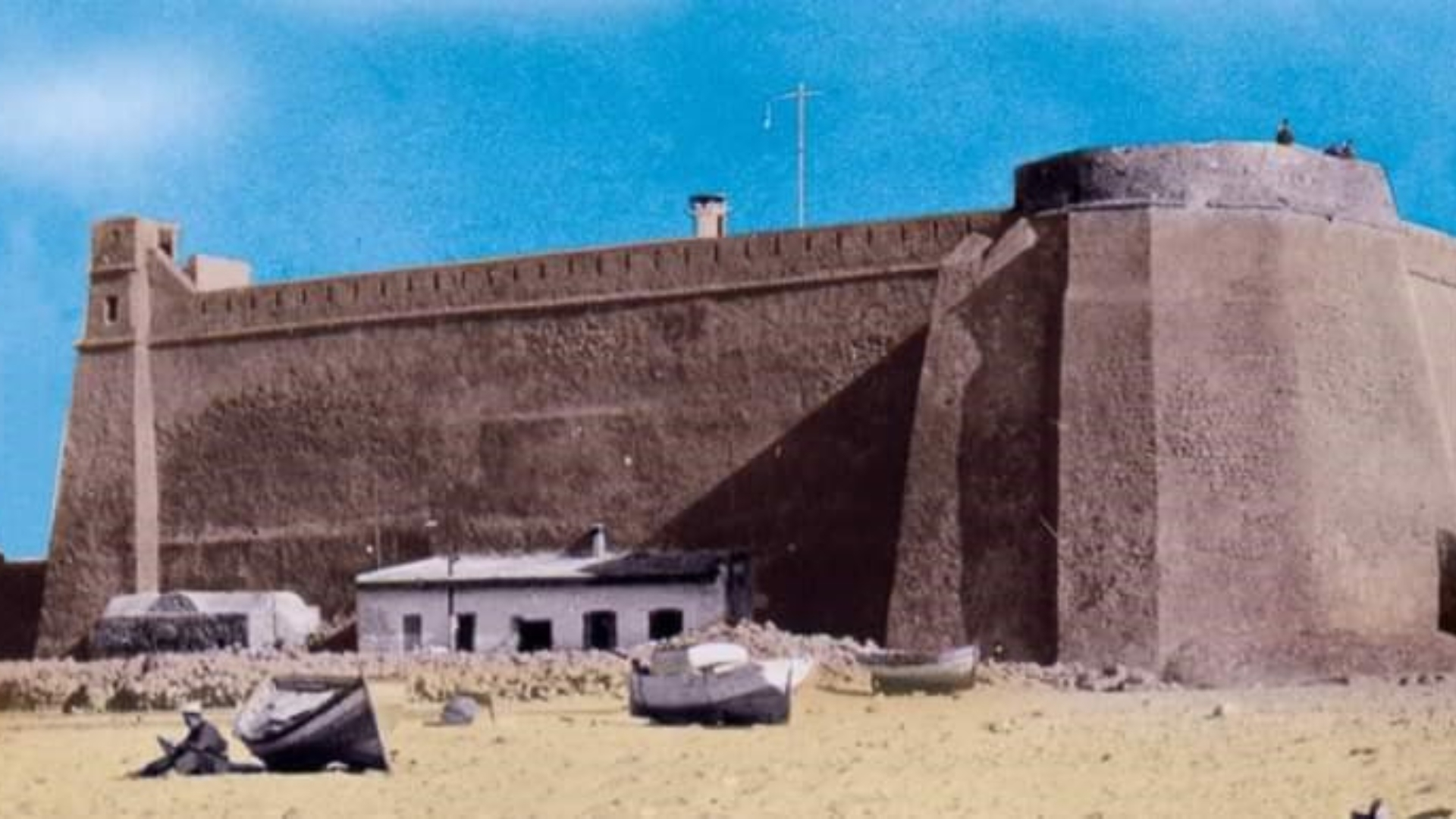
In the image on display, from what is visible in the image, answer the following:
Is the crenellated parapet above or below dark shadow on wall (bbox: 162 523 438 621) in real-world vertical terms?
above

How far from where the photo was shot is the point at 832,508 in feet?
109

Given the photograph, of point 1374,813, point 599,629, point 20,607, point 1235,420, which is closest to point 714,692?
point 1235,420

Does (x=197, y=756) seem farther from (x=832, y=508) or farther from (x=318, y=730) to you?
(x=832, y=508)

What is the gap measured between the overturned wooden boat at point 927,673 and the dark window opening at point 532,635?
27.0 feet

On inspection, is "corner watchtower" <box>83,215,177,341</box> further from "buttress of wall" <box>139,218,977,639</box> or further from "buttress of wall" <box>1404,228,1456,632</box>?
"buttress of wall" <box>1404,228,1456,632</box>

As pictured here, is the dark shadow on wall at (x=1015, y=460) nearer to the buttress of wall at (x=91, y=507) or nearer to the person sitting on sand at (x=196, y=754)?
the person sitting on sand at (x=196, y=754)

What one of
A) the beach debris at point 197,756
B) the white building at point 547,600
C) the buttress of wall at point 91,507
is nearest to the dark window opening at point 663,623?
the white building at point 547,600

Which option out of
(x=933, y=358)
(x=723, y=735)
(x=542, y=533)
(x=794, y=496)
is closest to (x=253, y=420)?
(x=542, y=533)

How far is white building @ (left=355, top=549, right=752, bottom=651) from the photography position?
3288cm

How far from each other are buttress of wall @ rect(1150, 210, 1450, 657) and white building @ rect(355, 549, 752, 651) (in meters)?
6.30

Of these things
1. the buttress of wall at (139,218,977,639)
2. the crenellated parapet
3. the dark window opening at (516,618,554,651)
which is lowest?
the dark window opening at (516,618,554,651)

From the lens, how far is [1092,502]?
29.5m

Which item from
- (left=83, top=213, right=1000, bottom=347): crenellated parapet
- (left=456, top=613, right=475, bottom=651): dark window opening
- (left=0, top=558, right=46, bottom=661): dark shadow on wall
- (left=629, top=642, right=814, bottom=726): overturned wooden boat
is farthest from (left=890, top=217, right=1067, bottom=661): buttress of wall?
(left=0, top=558, right=46, bottom=661): dark shadow on wall

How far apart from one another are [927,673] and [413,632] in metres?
10.8
